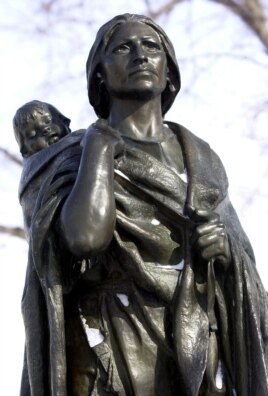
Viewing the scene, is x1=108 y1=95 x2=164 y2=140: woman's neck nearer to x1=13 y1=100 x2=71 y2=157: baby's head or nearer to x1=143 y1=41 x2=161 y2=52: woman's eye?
x1=143 y1=41 x2=161 y2=52: woman's eye

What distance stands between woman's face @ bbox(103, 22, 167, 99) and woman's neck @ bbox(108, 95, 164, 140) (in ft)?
0.11

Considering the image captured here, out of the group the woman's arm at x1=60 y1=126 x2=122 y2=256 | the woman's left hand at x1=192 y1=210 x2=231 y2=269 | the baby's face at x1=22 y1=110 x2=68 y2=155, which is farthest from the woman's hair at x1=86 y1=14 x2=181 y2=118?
the woman's left hand at x1=192 y1=210 x2=231 y2=269

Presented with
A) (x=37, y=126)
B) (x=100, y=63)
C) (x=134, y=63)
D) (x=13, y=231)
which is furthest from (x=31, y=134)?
(x=13, y=231)

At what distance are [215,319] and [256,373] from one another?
0.22 meters

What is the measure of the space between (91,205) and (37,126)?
2.53 ft

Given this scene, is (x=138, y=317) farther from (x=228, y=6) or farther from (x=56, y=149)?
(x=228, y=6)

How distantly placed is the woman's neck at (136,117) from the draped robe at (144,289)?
0.16 metres

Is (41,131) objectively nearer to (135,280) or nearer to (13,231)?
(135,280)

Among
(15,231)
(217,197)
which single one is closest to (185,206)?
(217,197)

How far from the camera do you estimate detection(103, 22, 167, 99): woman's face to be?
454 centimetres

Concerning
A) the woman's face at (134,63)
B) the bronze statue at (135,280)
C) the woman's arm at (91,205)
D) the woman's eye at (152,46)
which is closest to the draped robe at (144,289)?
the bronze statue at (135,280)

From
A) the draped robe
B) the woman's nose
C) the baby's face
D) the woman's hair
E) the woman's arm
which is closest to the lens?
the woman's arm

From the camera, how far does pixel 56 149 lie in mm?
4617

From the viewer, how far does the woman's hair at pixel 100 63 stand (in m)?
4.64
